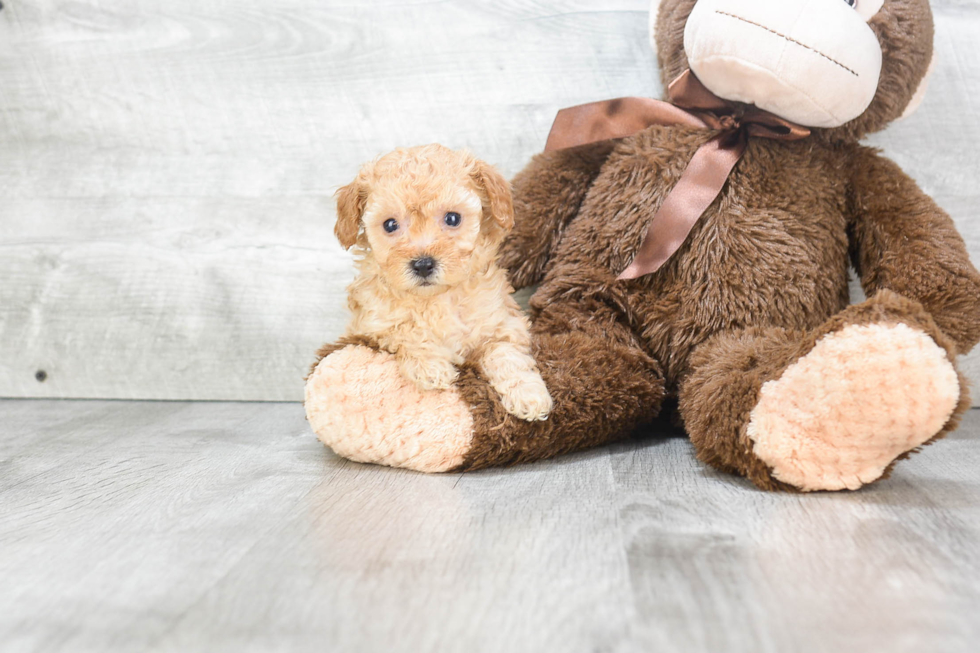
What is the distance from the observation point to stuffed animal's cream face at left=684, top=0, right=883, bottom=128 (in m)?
1.01

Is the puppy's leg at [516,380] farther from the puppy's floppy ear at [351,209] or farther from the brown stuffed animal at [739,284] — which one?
the puppy's floppy ear at [351,209]

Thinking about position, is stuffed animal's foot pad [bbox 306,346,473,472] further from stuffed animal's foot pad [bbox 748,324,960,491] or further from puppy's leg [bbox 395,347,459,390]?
stuffed animal's foot pad [bbox 748,324,960,491]

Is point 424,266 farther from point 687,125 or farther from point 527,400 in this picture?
point 687,125

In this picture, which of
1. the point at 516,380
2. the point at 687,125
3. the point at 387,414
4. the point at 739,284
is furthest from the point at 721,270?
the point at 387,414

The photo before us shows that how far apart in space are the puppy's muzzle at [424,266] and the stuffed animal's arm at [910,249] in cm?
65

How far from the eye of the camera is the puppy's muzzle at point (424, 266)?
0.93m

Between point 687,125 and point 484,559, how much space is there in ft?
2.51

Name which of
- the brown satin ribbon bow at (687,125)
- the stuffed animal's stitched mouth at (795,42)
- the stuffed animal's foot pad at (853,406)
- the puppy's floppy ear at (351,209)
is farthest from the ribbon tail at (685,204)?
the puppy's floppy ear at (351,209)

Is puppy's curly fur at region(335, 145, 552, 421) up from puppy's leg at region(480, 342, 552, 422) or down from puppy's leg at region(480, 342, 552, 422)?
up

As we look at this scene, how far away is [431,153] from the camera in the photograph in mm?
997

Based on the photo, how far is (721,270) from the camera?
109 centimetres

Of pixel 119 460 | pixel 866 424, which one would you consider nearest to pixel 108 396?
pixel 119 460

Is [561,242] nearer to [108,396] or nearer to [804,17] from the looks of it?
[804,17]

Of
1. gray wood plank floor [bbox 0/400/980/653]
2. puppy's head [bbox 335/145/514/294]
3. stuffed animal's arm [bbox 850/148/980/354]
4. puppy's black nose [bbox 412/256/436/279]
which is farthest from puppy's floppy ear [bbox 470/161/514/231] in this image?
stuffed animal's arm [bbox 850/148/980/354]
